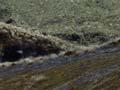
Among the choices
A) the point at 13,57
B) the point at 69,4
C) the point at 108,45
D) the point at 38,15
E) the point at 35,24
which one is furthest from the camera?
the point at 69,4

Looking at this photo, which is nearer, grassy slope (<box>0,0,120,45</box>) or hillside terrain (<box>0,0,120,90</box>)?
hillside terrain (<box>0,0,120,90</box>)

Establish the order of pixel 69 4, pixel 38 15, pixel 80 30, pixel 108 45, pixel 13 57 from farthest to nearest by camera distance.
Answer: pixel 69 4
pixel 38 15
pixel 80 30
pixel 13 57
pixel 108 45

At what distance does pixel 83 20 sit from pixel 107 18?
26.1 feet

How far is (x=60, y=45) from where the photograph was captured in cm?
7606

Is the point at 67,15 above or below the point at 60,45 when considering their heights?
below

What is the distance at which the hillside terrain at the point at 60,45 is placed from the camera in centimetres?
2869

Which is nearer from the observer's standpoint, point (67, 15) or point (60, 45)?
point (60, 45)

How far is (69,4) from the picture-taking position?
489ft

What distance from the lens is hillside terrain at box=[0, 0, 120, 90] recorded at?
94.1ft

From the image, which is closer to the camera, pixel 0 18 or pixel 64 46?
pixel 64 46

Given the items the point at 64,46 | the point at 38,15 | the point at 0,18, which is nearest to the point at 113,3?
the point at 38,15

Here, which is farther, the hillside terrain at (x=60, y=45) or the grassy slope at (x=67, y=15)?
the grassy slope at (x=67, y=15)

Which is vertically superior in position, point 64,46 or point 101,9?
Result: point 64,46

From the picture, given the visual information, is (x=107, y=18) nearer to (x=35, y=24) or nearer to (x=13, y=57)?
(x=35, y=24)
